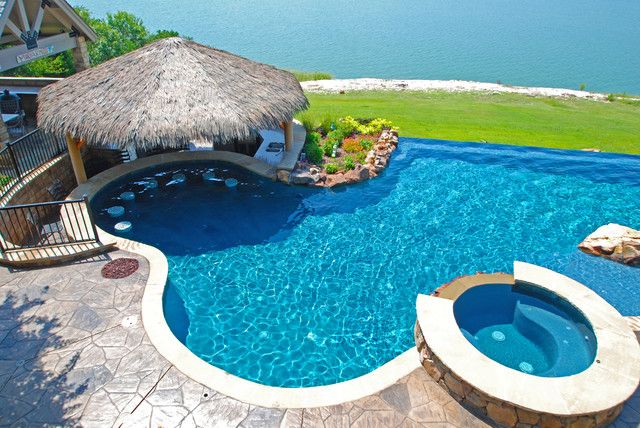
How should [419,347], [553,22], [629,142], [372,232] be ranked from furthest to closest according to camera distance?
[553,22] → [629,142] → [372,232] → [419,347]

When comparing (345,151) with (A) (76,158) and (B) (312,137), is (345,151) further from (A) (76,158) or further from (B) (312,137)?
(A) (76,158)

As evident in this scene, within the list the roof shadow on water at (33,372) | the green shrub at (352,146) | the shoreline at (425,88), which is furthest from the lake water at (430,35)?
the roof shadow on water at (33,372)

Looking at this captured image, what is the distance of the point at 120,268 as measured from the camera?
31.2 ft

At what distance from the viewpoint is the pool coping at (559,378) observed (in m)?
6.38

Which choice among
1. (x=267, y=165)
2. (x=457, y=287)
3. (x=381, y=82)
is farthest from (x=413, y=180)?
(x=381, y=82)

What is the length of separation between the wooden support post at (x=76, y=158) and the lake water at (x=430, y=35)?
2701 cm

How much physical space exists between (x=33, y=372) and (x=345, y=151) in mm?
11287

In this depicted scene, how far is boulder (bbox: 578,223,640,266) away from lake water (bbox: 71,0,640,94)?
2669 cm

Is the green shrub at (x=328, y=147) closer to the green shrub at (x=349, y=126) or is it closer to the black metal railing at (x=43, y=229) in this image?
the green shrub at (x=349, y=126)

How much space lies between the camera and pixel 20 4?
13438 millimetres

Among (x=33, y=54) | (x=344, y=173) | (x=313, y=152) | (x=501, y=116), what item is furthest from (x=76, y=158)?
(x=501, y=116)

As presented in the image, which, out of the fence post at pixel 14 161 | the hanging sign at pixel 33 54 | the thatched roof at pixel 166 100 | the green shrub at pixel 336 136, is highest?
the hanging sign at pixel 33 54

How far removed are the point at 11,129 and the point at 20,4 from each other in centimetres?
409

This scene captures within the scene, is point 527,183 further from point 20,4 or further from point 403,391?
point 20,4
